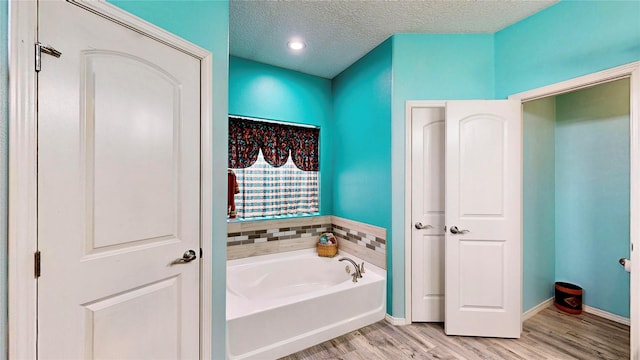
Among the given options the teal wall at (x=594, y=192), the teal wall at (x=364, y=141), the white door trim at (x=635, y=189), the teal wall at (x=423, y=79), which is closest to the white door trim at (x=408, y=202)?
the teal wall at (x=423, y=79)

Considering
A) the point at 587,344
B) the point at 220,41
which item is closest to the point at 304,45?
the point at 220,41

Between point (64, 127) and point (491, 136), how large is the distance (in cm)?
265

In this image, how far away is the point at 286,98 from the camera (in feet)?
9.90

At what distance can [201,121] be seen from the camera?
1.44 meters

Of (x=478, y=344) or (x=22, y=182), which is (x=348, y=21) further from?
(x=478, y=344)

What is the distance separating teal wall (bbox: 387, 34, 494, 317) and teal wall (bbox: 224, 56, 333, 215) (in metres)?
1.11

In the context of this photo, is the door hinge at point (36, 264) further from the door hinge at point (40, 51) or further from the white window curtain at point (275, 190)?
the white window curtain at point (275, 190)

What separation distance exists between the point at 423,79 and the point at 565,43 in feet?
3.18

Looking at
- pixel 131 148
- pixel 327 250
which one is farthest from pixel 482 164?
pixel 131 148

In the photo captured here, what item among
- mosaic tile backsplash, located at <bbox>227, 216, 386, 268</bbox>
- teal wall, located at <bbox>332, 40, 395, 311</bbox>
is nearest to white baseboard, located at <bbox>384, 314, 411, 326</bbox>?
teal wall, located at <bbox>332, 40, 395, 311</bbox>

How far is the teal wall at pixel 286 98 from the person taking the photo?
108 inches

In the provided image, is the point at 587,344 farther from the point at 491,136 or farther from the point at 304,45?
the point at 304,45

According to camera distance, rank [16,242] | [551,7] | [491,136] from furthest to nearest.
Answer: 1. [491,136]
2. [551,7]
3. [16,242]

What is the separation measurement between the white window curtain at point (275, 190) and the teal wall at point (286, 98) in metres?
0.18
